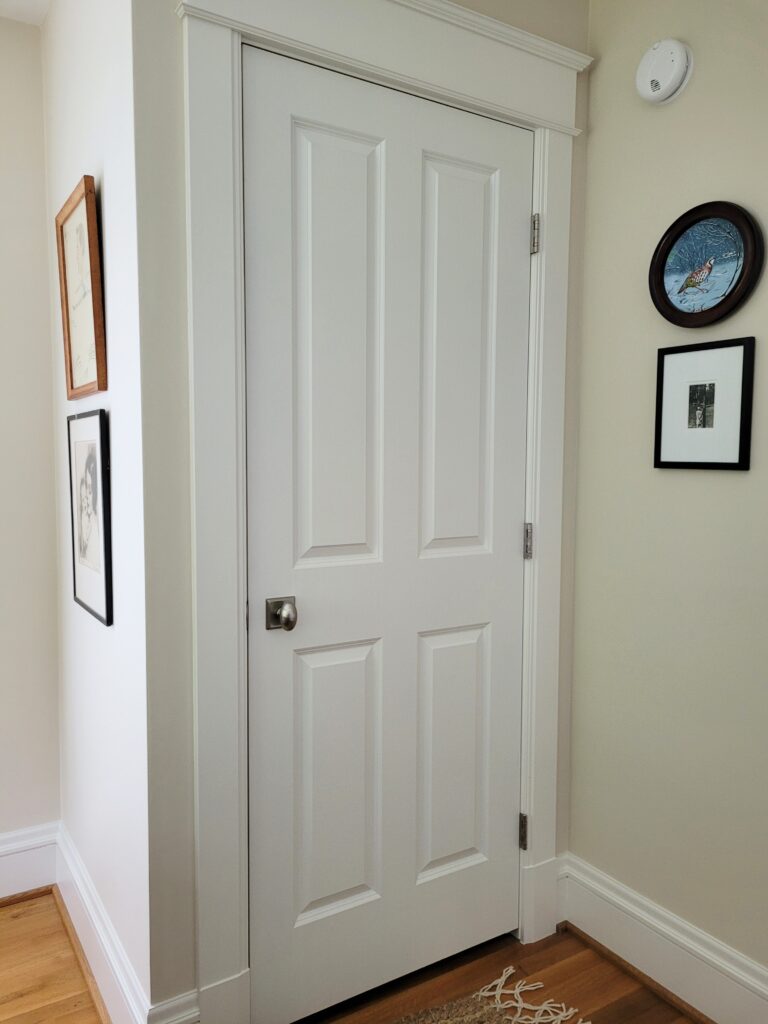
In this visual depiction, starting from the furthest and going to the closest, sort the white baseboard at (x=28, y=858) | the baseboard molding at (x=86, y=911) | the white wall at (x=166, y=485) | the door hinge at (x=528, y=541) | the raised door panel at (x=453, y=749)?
the white baseboard at (x=28, y=858)
the door hinge at (x=528, y=541)
the raised door panel at (x=453, y=749)
the baseboard molding at (x=86, y=911)
the white wall at (x=166, y=485)

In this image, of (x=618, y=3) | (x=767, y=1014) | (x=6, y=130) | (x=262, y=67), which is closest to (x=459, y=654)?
(x=767, y=1014)

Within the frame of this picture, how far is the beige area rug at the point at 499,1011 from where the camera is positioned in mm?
1721

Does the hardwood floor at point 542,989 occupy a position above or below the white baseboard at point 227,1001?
below

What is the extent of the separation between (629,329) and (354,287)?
712 mm

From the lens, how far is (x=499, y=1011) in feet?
5.75

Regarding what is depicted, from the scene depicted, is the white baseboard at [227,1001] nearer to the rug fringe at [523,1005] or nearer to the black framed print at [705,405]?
the rug fringe at [523,1005]

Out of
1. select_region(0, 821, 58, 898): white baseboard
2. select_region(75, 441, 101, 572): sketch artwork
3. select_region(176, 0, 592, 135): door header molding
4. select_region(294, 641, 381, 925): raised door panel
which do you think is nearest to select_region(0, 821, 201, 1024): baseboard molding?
select_region(0, 821, 58, 898): white baseboard

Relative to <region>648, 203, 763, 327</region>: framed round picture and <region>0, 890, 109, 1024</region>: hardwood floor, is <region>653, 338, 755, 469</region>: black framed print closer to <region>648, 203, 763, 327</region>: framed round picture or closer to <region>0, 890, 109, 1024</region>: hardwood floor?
<region>648, 203, 763, 327</region>: framed round picture

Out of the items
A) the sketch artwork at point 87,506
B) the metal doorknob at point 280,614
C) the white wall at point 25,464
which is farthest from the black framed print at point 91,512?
the metal doorknob at point 280,614

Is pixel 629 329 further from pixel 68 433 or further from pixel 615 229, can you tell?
pixel 68 433

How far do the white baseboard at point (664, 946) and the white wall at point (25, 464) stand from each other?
1544 mm

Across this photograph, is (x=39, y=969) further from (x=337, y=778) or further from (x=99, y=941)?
(x=337, y=778)

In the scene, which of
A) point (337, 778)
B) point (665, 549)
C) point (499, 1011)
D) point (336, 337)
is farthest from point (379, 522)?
point (499, 1011)

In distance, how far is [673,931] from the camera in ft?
5.97
